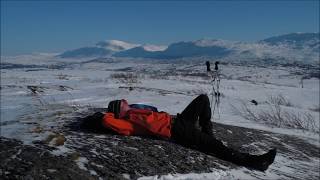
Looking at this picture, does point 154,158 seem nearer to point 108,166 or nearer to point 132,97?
point 108,166

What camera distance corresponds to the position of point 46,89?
17031 mm

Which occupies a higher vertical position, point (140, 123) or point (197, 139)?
point (140, 123)

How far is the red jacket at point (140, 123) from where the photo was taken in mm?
6410

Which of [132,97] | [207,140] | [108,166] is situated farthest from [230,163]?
[132,97]

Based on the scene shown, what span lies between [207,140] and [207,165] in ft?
1.88

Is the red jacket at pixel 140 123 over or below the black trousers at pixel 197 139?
over

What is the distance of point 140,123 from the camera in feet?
21.2

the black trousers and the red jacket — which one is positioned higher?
the red jacket

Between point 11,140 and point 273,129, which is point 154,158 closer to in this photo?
point 11,140

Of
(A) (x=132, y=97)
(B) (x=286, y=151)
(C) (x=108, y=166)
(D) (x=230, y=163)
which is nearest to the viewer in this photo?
(C) (x=108, y=166)

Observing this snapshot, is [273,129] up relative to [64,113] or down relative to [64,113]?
down

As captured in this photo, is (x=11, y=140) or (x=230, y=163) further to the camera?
(x=230, y=163)

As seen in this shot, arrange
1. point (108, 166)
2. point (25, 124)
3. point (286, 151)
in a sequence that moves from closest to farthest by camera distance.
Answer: point (108, 166) → point (25, 124) → point (286, 151)

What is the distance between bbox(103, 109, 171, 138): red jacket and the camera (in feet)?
21.0
